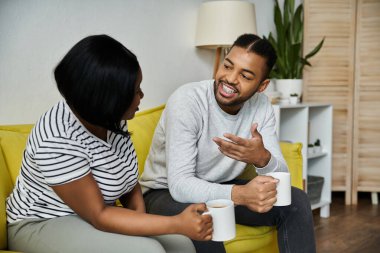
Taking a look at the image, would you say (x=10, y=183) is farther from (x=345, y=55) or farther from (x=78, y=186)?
(x=345, y=55)

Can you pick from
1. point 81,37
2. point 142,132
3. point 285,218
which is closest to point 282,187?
point 285,218

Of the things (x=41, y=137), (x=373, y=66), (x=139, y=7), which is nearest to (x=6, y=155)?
(x=41, y=137)

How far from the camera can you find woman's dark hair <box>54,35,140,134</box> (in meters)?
1.05

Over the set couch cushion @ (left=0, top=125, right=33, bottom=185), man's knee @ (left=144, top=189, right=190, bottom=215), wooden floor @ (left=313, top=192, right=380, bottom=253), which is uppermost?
couch cushion @ (left=0, top=125, right=33, bottom=185)

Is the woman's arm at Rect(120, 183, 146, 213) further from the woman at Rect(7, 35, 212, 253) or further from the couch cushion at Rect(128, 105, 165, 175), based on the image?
the couch cushion at Rect(128, 105, 165, 175)

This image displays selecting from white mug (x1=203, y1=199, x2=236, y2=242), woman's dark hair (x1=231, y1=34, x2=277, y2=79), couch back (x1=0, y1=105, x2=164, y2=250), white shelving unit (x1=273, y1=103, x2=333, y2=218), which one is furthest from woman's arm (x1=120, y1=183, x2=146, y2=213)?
white shelving unit (x1=273, y1=103, x2=333, y2=218)

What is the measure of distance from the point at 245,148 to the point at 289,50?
199 cm

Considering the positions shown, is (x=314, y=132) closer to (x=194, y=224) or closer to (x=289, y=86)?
(x=289, y=86)

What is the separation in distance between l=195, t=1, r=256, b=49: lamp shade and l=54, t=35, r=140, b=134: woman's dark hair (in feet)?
4.84

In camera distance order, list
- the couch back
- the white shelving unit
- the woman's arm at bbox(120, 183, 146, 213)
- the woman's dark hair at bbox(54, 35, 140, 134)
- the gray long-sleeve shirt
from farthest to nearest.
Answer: the white shelving unit → the gray long-sleeve shirt → the woman's arm at bbox(120, 183, 146, 213) → the couch back → the woman's dark hair at bbox(54, 35, 140, 134)

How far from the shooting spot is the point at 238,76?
5.35 feet

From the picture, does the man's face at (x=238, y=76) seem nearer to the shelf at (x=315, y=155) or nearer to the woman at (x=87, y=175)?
the woman at (x=87, y=175)

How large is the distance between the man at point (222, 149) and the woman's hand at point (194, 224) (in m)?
0.33

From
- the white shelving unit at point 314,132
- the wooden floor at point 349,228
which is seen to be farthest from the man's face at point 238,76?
the white shelving unit at point 314,132
